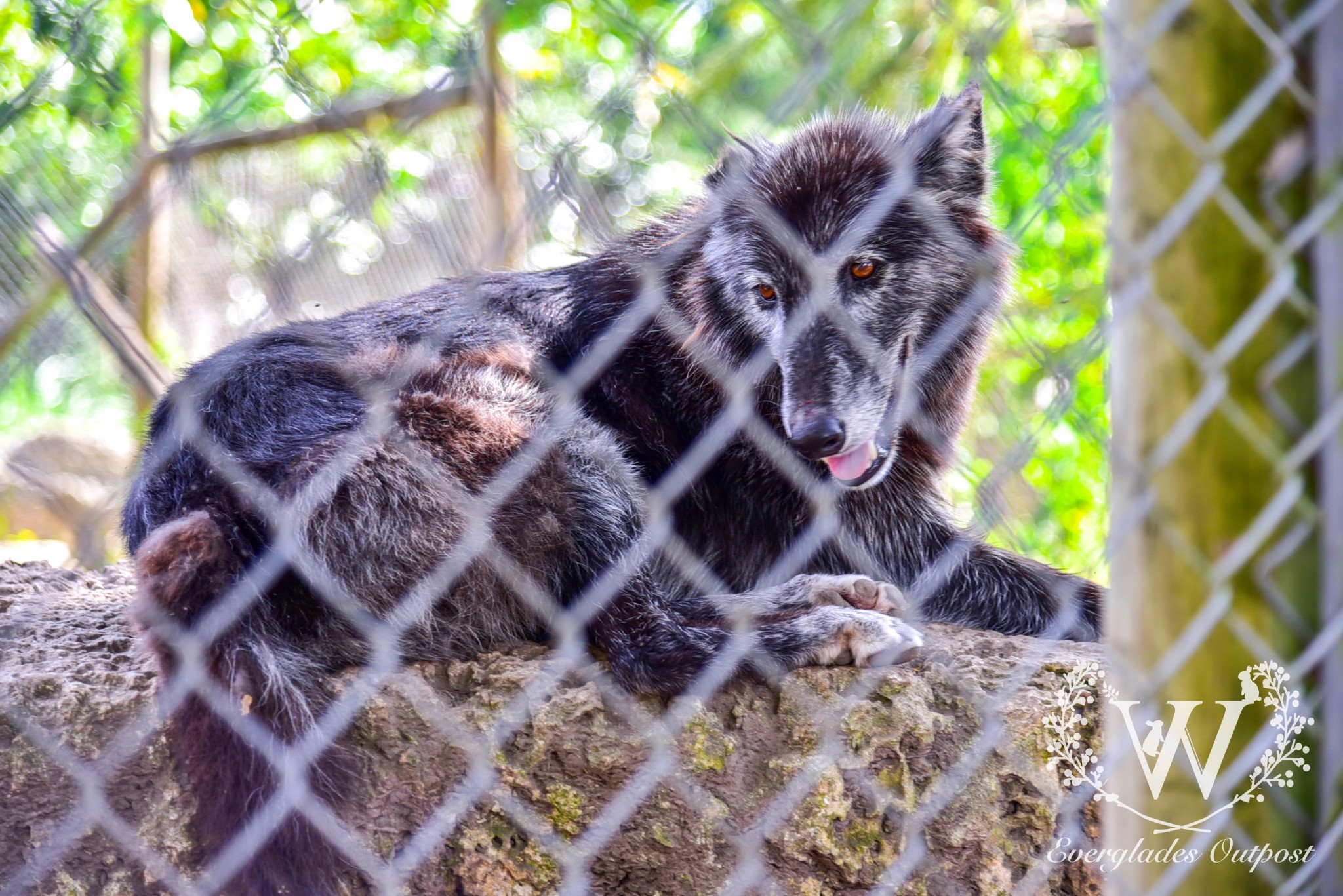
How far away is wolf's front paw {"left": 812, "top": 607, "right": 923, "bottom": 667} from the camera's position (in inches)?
102

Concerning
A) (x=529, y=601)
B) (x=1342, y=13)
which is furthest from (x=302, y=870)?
(x=1342, y=13)

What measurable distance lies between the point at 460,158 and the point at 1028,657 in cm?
487

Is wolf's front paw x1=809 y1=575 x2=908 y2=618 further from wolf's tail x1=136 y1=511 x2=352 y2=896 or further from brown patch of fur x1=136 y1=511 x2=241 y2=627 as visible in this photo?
brown patch of fur x1=136 y1=511 x2=241 y2=627

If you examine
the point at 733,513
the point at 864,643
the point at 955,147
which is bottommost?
the point at 733,513

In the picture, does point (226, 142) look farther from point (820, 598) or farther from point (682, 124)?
point (820, 598)

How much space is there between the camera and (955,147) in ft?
11.1

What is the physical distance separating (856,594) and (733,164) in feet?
4.32

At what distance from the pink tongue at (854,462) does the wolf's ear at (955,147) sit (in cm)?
92

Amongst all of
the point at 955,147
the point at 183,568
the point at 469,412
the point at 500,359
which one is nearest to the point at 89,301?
the point at 183,568

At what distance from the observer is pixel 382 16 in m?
5.48

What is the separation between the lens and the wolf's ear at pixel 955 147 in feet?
10.7

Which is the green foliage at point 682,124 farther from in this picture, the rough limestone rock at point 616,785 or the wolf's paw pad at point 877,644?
the rough limestone rock at point 616,785

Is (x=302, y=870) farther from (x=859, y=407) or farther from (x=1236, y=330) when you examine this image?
(x=1236, y=330)

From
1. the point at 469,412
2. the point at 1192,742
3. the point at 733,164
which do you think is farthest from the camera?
the point at 733,164
